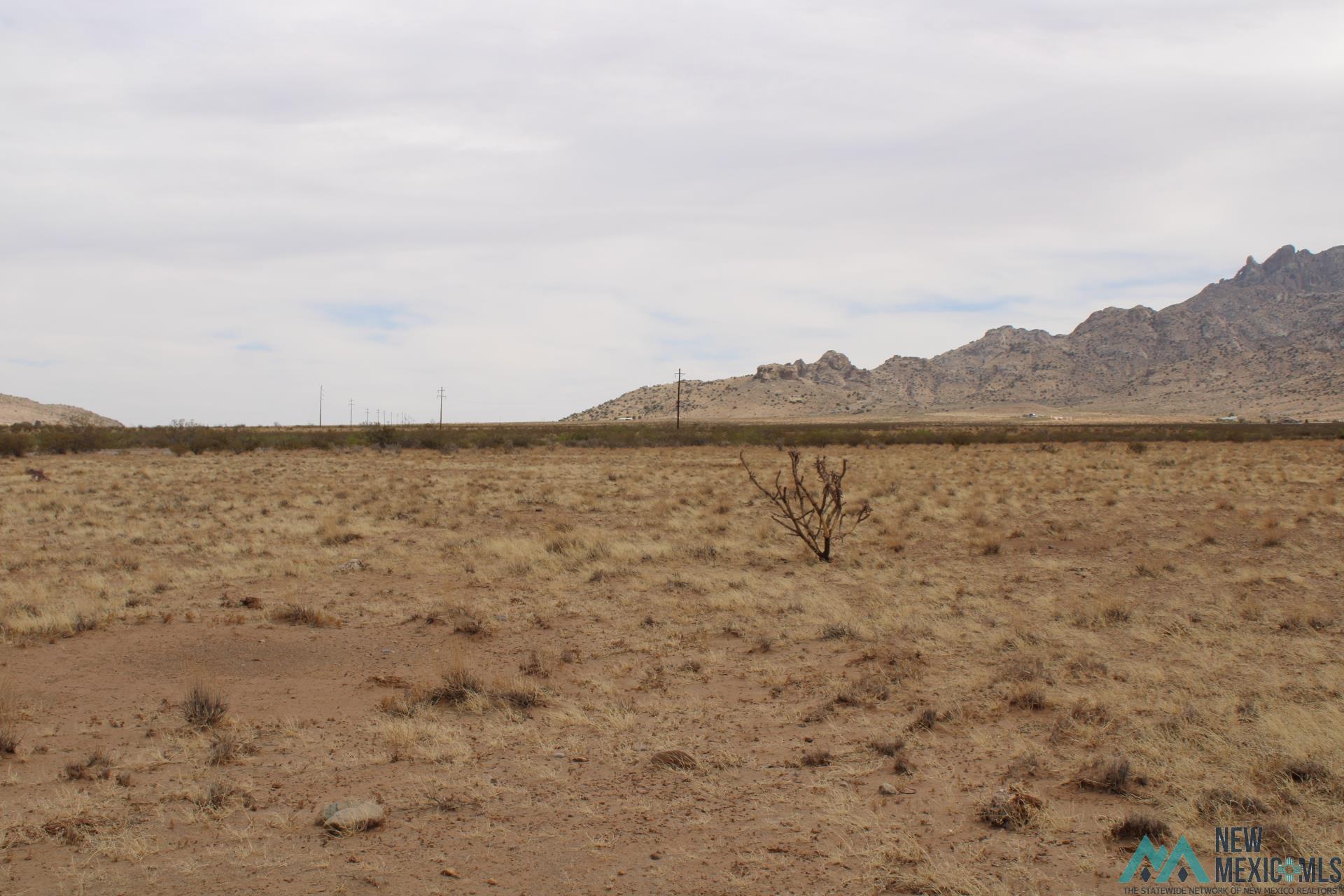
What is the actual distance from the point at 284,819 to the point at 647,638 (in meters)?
5.10

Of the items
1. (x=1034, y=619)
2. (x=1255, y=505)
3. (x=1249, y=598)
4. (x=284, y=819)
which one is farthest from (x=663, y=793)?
(x=1255, y=505)

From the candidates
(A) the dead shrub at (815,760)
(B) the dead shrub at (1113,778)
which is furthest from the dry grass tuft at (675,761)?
(B) the dead shrub at (1113,778)

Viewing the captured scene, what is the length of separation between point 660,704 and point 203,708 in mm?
3854

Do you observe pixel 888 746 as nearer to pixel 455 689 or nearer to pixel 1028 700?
pixel 1028 700

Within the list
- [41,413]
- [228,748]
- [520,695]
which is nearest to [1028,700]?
[520,695]

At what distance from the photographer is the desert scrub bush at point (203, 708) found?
732 centimetres

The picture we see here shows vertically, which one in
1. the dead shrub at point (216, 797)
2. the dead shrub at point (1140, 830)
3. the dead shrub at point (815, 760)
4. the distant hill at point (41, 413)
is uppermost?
the distant hill at point (41, 413)

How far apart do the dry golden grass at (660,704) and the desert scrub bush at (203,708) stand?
10cm

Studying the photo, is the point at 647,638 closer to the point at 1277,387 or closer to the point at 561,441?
the point at 561,441

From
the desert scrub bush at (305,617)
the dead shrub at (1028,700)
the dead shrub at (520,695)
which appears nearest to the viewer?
the dead shrub at (1028,700)

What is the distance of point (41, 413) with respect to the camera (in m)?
130

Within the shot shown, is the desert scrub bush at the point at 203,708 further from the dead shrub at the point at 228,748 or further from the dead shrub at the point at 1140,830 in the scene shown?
the dead shrub at the point at 1140,830

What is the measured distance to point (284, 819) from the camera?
18.3ft

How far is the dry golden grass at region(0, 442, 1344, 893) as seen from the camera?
17.1ft
